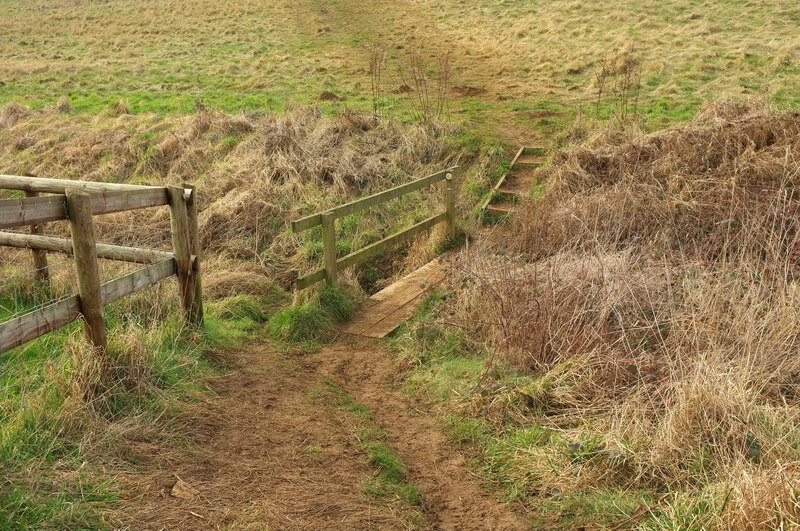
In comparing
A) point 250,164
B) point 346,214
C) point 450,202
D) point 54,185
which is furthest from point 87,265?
point 250,164

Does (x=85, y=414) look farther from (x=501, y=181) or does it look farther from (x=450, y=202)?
(x=501, y=181)

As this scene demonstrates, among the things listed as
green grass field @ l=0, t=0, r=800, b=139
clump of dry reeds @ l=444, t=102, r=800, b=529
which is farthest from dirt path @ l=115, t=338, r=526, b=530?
green grass field @ l=0, t=0, r=800, b=139

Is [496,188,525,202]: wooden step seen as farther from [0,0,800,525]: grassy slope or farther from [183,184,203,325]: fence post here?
[183,184,203,325]: fence post

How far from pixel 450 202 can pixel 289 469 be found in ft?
21.7

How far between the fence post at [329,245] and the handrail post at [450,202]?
289cm

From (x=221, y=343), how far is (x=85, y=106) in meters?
17.5

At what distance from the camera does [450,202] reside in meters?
10.8

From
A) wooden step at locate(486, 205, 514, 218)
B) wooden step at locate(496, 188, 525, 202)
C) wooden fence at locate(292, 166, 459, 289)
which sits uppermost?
wooden fence at locate(292, 166, 459, 289)

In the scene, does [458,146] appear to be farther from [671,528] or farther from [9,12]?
[9,12]

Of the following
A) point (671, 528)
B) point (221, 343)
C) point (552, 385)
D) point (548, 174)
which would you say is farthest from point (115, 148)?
point (671, 528)

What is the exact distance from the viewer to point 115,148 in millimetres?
16984

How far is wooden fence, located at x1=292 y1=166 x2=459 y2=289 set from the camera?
8.07m

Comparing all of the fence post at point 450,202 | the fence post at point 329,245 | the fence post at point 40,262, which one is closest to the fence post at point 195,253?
the fence post at point 329,245

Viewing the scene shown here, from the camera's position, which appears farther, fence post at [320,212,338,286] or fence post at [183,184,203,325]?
fence post at [320,212,338,286]
